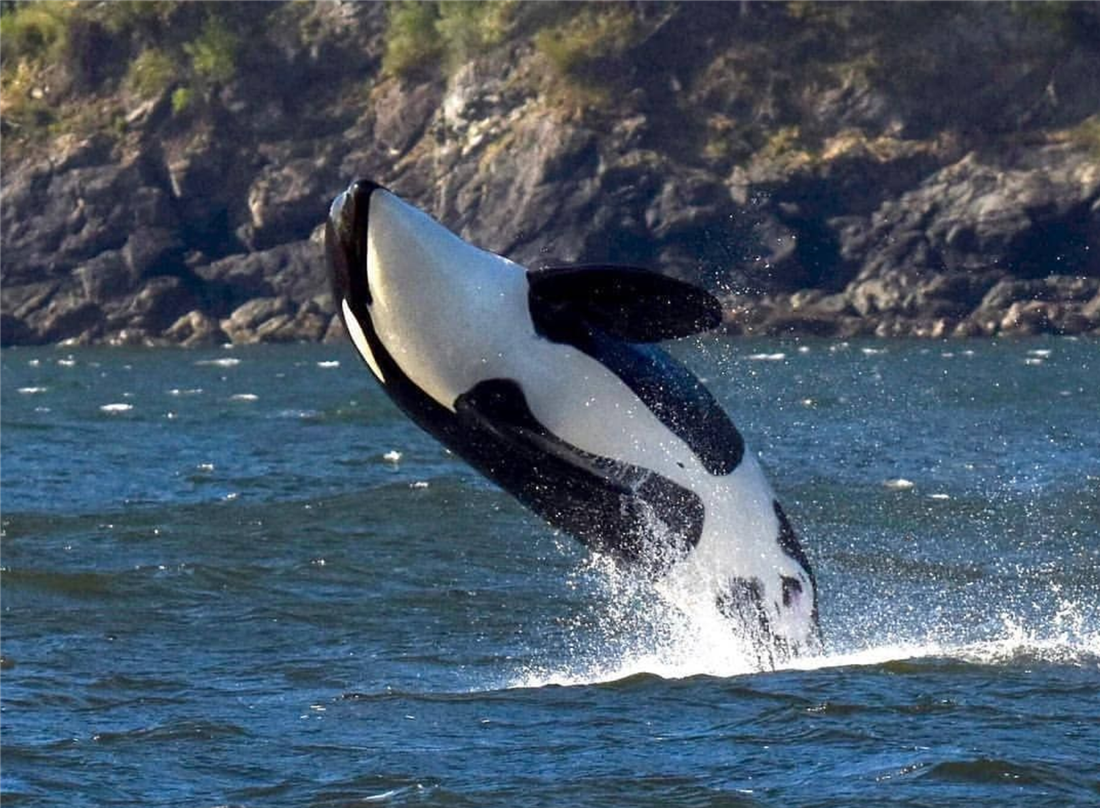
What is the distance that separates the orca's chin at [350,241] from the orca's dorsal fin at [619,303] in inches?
32.4

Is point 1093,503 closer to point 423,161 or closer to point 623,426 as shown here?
point 623,426

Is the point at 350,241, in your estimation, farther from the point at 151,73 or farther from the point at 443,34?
the point at 151,73

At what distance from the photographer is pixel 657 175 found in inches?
2475

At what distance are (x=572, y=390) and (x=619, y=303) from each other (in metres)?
0.47

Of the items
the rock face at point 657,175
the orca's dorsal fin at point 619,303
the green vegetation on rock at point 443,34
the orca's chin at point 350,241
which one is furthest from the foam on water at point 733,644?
the green vegetation on rock at point 443,34

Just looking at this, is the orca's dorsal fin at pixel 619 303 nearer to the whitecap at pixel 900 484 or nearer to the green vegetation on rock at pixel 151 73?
the whitecap at pixel 900 484

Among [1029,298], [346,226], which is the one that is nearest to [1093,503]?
[346,226]

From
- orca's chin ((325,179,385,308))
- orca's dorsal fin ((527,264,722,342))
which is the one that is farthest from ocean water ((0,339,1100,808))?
orca's chin ((325,179,385,308))

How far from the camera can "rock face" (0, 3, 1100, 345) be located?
59.2 meters

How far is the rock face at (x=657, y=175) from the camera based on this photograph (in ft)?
194

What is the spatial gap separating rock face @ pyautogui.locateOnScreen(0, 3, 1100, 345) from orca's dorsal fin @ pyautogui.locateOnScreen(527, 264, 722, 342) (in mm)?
47208

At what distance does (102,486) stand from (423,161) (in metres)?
44.1

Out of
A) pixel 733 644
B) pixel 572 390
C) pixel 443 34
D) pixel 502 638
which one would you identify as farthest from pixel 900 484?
pixel 443 34

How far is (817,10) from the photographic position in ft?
225
